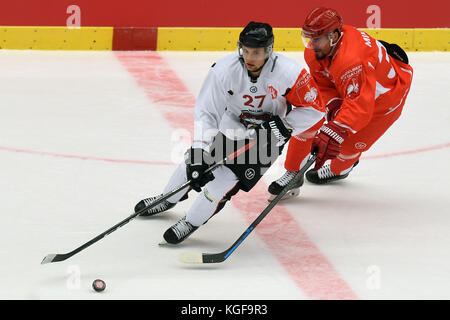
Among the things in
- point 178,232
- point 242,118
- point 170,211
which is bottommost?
point 170,211

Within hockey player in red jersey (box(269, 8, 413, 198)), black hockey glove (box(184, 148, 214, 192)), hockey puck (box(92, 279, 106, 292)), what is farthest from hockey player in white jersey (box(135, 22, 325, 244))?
hockey puck (box(92, 279, 106, 292))

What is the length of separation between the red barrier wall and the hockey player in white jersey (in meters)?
3.11

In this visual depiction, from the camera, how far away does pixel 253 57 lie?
3.29 metres

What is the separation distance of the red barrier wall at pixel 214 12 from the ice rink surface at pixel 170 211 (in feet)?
1.73

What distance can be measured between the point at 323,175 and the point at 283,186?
293 millimetres

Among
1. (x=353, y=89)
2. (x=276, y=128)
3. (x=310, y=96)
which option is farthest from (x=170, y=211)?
(x=353, y=89)

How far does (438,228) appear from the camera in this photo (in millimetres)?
3805

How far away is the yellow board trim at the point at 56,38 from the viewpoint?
641 cm

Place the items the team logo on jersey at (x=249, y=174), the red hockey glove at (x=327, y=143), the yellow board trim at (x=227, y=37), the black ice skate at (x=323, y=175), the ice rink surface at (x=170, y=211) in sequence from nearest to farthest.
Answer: the ice rink surface at (x=170, y=211), the team logo on jersey at (x=249, y=174), the red hockey glove at (x=327, y=143), the black ice skate at (x=323, y=175), the yellow board trim at (x=227, y=37)

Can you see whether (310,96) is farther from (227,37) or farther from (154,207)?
(227,37)

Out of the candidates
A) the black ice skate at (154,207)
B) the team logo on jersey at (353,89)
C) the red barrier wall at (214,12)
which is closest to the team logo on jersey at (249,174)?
the black ice skate at (154,207)

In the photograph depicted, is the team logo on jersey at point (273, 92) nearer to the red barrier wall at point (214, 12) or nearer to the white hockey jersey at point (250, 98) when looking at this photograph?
the white hockey jersey at point (250, 98)

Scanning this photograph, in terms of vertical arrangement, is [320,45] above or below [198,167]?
above

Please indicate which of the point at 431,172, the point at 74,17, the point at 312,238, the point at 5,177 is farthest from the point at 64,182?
the point at 74,17
